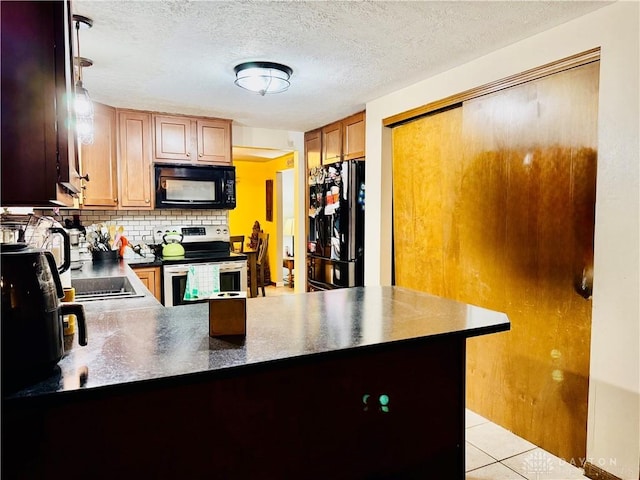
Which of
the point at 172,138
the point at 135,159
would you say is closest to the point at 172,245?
the point at 135,159

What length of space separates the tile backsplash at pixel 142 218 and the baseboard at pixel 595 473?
3.89 m

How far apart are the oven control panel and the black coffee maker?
3598 mm

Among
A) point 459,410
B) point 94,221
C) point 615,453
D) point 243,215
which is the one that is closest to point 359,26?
point 459,410

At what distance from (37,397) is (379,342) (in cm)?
85

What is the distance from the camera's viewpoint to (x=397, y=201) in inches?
143

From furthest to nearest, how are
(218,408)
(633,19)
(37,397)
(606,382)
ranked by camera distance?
(606,382) → (633,19) → (218,408) → (37,397)

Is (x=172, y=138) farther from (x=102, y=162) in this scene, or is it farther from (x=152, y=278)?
(x=152, y=278)

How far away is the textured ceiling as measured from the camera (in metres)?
2.07

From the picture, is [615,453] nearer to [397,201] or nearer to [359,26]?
[397,201]

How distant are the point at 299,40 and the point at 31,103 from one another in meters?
1.76

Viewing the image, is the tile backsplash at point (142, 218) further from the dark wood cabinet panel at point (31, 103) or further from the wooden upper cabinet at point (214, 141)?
the dark wood cabinet panel at point (31, 103)

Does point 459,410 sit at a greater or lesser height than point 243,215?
lesser

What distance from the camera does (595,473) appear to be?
2121 millimetres

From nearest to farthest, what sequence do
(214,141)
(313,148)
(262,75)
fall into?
(262,75) < (214,141) < (313,148)
